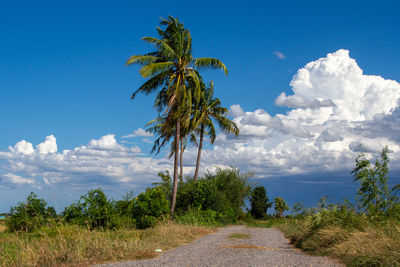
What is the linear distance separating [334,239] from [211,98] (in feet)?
78.4

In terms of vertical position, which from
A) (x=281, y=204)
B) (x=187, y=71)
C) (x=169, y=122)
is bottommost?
(x=281, y=204)

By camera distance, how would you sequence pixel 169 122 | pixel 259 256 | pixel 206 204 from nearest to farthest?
1. pixel 259 256
2. pixel 169 122
3. pixel 206 204

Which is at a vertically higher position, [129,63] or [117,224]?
[129,63]

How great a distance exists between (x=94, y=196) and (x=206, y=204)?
33.6 ft

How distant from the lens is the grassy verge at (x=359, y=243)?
7043 mm

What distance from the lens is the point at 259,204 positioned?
164 ft

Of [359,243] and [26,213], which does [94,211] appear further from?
[359,243]

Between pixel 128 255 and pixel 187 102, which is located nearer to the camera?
pixel 128 255

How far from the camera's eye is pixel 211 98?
3288 cm

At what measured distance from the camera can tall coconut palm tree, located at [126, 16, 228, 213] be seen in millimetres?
22625

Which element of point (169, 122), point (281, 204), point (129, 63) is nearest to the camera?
point (129, 63)

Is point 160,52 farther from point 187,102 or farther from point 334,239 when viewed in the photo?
point 334,239

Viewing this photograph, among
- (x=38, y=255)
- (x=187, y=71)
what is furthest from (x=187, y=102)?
(x=38, y=255)

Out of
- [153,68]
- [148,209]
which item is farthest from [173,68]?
[148,209]
